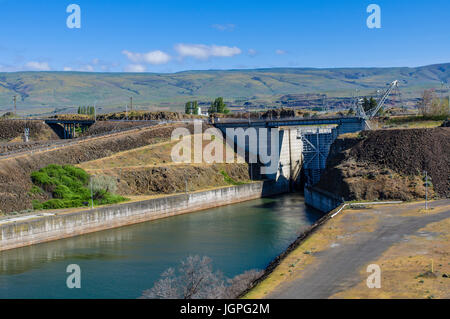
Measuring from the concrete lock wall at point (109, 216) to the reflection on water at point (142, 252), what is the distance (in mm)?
1029

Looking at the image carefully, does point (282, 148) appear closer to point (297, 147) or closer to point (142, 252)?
point (297, 147)

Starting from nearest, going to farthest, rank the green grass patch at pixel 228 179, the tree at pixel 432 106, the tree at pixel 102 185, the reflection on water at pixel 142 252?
the reflection on water at pixel 142 252, the tree at pixel 102 185, the green grass patch at pixel 228 179, the tree at pixel 432 106

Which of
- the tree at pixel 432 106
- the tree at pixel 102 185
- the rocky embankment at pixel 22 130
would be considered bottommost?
the tree at pixel 102 185

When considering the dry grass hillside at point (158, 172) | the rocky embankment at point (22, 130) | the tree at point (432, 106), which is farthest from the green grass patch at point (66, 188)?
the tree at point (432, 106)

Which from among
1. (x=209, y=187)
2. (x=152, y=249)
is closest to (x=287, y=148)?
(x=209, y=187)

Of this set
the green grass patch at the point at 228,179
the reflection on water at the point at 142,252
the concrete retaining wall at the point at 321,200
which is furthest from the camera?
the green grass patch at the point at 228,179

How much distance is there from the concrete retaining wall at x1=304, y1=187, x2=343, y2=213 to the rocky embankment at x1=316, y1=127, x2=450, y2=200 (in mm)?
860

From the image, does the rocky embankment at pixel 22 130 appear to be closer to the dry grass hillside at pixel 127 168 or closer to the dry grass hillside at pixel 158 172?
the dry grass hillside at pixel 127 168

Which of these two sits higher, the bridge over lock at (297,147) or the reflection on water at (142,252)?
the bridge over lock at (297,147)

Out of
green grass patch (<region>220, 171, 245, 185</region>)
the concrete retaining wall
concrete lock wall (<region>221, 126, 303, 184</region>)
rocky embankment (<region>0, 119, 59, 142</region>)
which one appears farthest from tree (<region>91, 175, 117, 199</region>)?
rocky embankment (<region>0, 119, 59, 142</region>)

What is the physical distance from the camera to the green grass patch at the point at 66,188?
61188 millimetres

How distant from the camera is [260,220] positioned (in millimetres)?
64625

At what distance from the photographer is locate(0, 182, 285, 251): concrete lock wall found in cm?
5066
